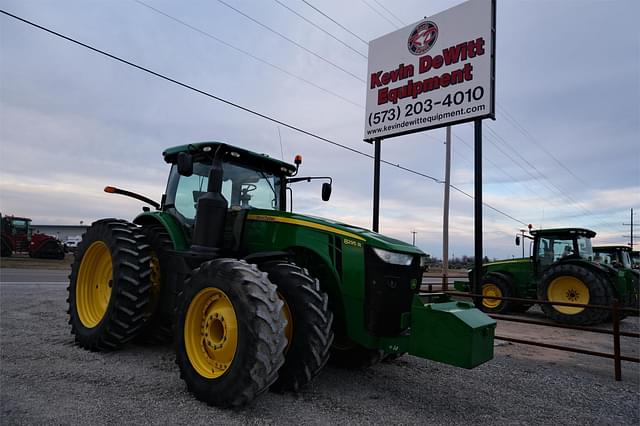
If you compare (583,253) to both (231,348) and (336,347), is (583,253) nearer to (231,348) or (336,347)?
(336,347)

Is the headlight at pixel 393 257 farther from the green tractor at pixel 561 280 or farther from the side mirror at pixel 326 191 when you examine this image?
the green tractor at pixel 561 280

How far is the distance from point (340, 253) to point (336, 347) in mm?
1003

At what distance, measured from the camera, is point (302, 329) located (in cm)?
347

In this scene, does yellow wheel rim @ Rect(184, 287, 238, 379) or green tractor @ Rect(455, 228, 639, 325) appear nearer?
yellow wheel rim @ Rect(184, 287, 238, 379)

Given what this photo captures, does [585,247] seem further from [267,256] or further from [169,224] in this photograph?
[169,224]

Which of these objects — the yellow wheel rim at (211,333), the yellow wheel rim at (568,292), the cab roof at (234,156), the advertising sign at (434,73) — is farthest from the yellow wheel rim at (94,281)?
the yellow wheel rim at (568,292)

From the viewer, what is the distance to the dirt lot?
318 cm

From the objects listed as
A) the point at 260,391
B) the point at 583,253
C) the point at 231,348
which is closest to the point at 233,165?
the point at 231,348

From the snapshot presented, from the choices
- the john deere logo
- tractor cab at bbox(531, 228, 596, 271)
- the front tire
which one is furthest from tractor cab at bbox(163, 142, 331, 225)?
tractor cab at bbox(531, 228, 596, 271)

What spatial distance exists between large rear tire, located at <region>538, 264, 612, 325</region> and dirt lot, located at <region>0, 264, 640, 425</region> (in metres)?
4.19

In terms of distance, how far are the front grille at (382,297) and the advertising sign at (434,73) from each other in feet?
15.5

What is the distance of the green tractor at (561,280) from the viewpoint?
948 cm

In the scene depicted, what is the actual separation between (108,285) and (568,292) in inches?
384

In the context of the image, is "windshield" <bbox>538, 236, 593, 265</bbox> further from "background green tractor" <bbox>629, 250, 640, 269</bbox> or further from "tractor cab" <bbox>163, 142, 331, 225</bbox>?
"tractor cab" <bbox>163, 142, 331, 225</bbox>
